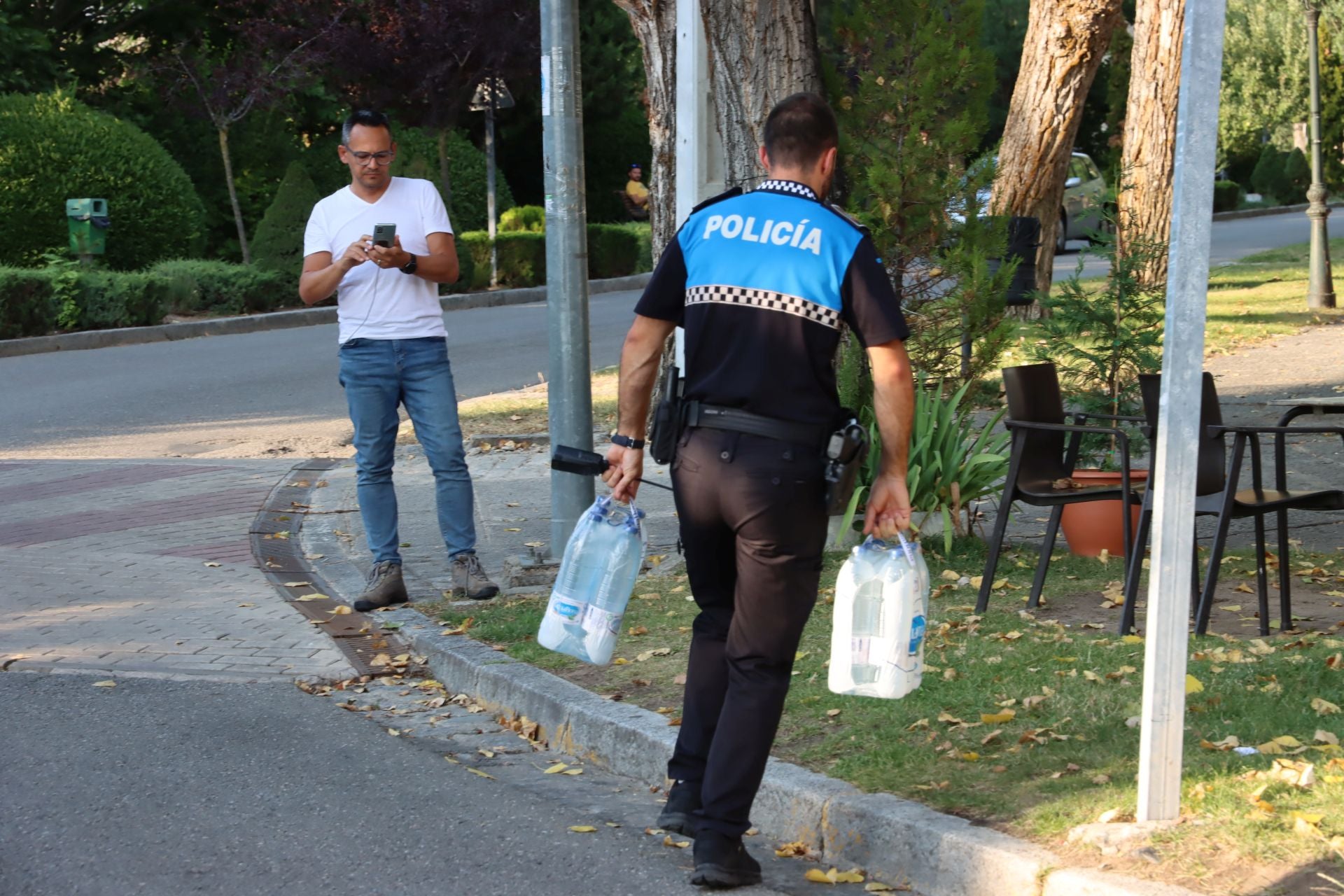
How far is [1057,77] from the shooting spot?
16.0 metres

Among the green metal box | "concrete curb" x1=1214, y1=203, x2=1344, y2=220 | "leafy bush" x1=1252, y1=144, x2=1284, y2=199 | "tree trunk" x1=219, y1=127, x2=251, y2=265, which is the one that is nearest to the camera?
the green metal box

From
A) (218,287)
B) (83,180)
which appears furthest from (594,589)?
(83,180)

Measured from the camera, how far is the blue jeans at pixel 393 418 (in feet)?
22.7

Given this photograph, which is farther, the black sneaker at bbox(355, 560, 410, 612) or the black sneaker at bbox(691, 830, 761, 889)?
the black sneaker at bbox(355, 560, 410, 612)

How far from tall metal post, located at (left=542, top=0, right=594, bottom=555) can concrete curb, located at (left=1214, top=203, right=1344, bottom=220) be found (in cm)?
3908

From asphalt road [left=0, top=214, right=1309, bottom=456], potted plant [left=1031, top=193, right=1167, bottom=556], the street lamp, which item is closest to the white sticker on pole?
potted plant [left=1031, top=193, right=1167, bottom=556]

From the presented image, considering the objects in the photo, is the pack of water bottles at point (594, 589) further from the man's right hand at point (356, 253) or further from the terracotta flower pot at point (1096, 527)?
the terracotta flower pot at point (1096, 527)

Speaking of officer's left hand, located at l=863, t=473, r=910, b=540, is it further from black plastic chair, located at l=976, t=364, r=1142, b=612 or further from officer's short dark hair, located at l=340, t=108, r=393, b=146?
officer's short dark hair, located at l=340, t=108, r=393, b=146

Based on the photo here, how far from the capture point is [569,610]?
439cm

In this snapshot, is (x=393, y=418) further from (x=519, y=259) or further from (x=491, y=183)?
(x=519, y=259)

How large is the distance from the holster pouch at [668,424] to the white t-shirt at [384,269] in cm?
293

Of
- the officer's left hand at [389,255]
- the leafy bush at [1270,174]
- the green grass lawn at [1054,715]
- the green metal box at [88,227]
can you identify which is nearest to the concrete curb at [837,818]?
the green grass lawn at [1054,715]

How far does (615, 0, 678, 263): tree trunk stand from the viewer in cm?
912

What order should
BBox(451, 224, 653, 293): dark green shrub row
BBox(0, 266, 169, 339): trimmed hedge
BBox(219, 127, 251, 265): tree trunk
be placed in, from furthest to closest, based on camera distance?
BBox(451, 224, 653, 293): dark green shrub row → BBox(219, 127, 251, 265): tree trunk → BBox(0, 266, 169, 339): trimmed hedge
